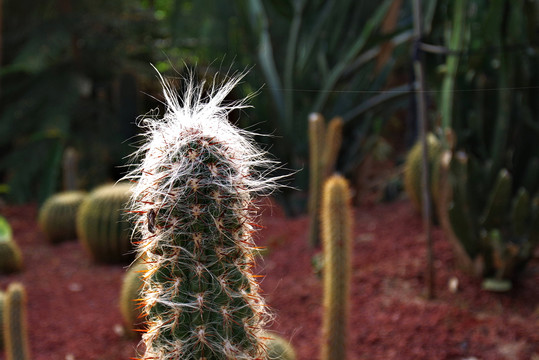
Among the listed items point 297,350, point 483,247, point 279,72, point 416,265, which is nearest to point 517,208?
point 483,247

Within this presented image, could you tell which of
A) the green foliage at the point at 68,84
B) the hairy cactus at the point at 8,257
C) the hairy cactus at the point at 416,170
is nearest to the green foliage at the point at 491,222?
the hairy cactus at the point at 416,170

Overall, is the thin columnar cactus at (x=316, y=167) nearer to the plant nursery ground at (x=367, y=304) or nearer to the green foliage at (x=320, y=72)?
the plant nursery ground at (x=367, y=304)

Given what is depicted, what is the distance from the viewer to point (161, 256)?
3.68ft

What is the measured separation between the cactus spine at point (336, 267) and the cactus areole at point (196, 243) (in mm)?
1329

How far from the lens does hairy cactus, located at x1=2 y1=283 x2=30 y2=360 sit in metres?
2.48

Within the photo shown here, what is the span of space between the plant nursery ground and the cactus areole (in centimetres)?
138

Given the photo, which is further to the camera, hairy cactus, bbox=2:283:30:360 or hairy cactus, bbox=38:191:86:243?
hairy cactus, bbox=38:191:86:243

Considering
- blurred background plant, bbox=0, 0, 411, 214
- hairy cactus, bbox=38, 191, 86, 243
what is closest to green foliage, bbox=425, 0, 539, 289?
blurred background plant, bbox=0, 0, 411, 214

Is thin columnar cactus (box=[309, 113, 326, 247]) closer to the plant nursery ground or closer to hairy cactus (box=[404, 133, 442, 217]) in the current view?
the plant nursery ground

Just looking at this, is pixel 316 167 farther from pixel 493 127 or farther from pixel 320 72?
pixel 320 72

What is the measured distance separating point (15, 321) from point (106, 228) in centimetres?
229

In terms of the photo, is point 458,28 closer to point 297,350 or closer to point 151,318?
point 297,350

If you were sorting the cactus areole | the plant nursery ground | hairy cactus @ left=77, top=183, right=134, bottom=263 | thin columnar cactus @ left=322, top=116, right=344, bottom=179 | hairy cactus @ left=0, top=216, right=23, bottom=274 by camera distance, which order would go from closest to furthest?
the cactus areole
the plant nursery ground
thin columnar cactus @ left=322, top=116, right=344, bottom=179
hairy cactus @ left=0, top=216, right=23, bottom=274
hairy cactus @ left=77, top=183, right=134, bottom=263

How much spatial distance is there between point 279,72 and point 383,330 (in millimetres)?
3546
